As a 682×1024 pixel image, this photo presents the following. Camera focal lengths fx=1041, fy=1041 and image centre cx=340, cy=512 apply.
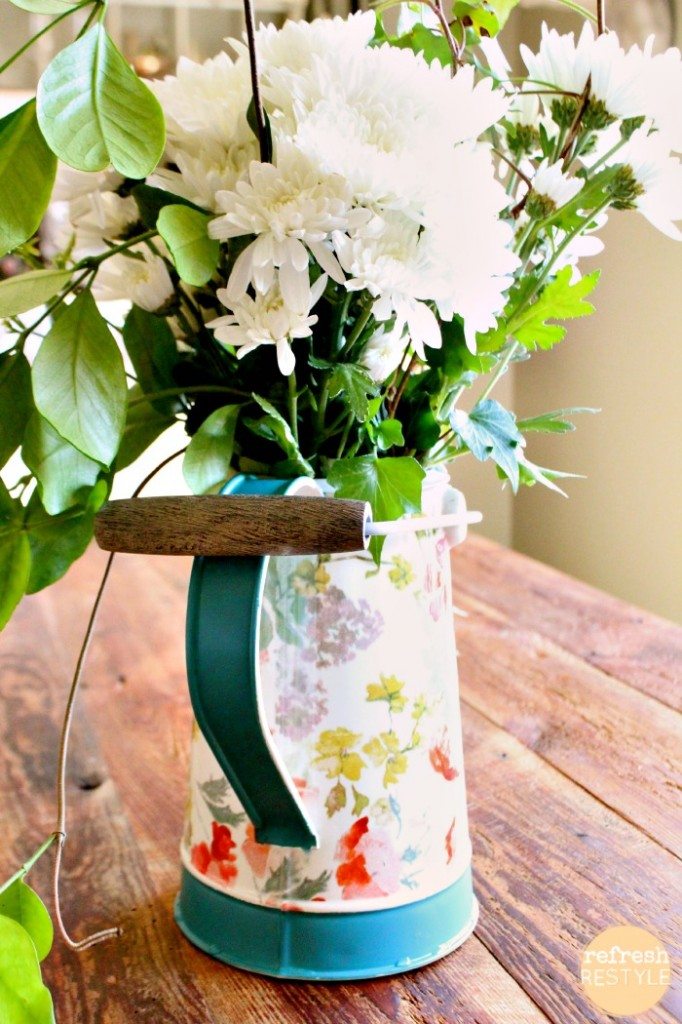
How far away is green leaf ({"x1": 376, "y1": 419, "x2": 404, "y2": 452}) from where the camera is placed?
522 millimetres

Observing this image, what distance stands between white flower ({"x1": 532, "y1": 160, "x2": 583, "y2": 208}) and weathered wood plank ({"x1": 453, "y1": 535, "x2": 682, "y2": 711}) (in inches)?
20.7

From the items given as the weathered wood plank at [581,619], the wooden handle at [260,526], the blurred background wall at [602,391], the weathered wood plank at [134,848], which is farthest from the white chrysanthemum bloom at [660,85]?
the blurred background wall at [602,391]

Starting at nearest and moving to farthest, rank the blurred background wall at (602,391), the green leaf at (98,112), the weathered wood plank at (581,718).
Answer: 1. the green leaf at (98,112)
2. the weathered wood plank at (581,718)
3. the blurred background wall at (602,391)

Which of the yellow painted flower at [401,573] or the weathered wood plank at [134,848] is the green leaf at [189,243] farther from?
the weathered wood plank at [134,848]

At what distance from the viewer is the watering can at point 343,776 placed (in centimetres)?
54

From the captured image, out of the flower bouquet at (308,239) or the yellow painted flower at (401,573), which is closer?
the flower bouquet at (308,239)

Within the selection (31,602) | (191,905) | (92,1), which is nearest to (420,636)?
(191,905)

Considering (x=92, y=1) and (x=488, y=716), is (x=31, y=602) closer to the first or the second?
(x=488, y=716)

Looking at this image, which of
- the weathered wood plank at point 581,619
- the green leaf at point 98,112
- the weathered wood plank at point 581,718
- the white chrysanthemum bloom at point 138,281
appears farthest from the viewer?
the weathered wood plank at point 581,619

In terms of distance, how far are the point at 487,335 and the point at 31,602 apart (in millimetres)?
977

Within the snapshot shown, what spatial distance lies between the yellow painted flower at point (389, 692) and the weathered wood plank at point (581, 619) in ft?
1.36

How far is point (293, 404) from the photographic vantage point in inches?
20.0

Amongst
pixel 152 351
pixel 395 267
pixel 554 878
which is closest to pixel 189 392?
pixel 152 351

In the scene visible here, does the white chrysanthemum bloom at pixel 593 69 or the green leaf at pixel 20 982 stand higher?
the white chrysanthemum bloom at pixel 593 69
